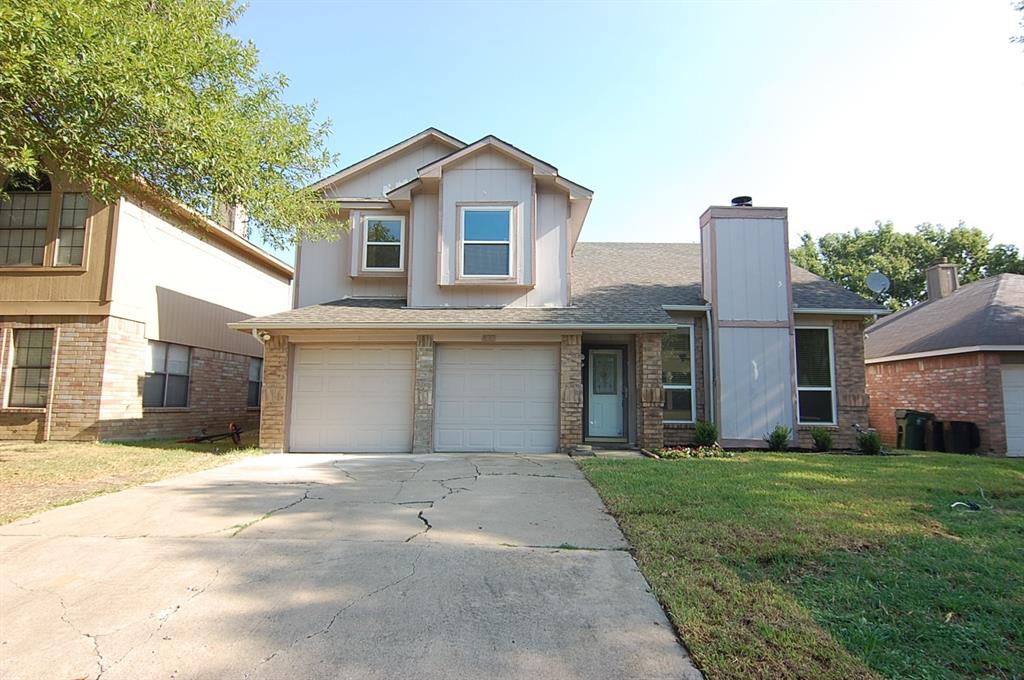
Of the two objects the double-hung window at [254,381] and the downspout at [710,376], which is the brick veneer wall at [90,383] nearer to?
the double-hung window at [254,381]

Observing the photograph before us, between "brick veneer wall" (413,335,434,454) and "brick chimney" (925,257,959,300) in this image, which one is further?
"brick chimney" (925,257,959,300)

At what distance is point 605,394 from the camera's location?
480 inches

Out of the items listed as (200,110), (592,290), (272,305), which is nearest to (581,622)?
(200,110)

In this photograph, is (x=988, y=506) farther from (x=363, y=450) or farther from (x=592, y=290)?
(x=363, y=450)

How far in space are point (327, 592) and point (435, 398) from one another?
7298 millimetres

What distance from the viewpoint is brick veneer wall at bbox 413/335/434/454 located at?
10.5 metres

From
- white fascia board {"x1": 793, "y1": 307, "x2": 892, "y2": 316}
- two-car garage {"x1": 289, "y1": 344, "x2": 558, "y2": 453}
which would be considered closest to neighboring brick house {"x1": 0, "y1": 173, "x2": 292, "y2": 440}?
two-car garage {"x1": 289, "y1": 344, "x2": 558, "y2": 453}

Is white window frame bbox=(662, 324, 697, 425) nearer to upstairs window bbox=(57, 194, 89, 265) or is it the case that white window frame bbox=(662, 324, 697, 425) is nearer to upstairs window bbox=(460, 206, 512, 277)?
upstairs window bbox=(460, 206, 512, 277)

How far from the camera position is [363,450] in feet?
35.3

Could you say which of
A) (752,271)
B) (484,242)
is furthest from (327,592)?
(752,271)

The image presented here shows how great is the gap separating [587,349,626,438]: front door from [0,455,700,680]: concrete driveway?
5.87 m

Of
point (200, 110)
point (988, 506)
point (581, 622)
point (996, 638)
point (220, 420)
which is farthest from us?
point (220, 420)

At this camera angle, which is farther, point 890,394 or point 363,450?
point 890,394

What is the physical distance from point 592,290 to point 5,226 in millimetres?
13210
